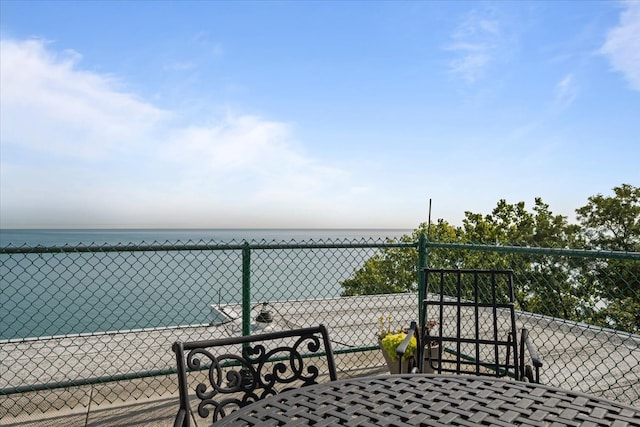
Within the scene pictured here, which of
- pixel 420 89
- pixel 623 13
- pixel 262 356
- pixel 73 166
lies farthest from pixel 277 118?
pixel 73 166

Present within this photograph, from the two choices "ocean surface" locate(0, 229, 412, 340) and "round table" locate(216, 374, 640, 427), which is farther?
"ocean surface" locate(0, 229, 412, 340)

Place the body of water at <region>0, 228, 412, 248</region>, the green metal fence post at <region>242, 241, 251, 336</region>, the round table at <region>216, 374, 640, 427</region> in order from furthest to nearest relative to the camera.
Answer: the body of water at <region>0, 228, 412, 248</region>, the green metal fence post at <region>242, 241, 251, 336</region>, the round table at <region>216, 374, 640, 427</region>

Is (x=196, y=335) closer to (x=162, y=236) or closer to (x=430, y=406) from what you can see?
(x=430, y=406)

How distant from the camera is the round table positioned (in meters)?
1.30

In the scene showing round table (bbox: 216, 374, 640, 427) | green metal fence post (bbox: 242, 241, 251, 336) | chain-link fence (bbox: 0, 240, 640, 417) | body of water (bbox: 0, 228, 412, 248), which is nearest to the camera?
round table (bbox: 216, 374, 640, 427)

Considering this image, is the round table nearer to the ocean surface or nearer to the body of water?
the ocean surface

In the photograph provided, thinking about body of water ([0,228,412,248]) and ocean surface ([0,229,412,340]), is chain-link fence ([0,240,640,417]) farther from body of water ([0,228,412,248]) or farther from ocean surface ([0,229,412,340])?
body of water ([0,228,412,248])

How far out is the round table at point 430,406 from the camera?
4.26 feet

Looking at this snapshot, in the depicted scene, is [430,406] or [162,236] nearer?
[430,406]

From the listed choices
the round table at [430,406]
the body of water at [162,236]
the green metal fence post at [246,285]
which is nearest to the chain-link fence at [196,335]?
the green metal fence post at [246,285]

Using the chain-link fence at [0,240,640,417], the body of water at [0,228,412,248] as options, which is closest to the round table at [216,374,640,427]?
the chain-link fence at [0,240,640,417]

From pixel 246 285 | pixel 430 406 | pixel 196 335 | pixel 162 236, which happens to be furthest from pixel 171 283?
pixel 162 236

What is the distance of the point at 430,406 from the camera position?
1395 mm

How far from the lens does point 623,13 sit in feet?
21.5
